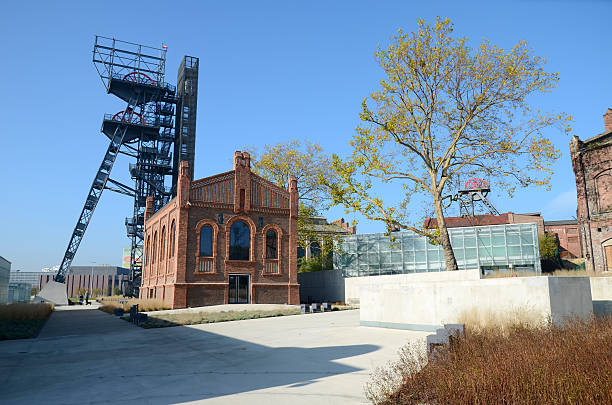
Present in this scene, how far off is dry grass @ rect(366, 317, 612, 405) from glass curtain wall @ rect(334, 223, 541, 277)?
26776 millimetres

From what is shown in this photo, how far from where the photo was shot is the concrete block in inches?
1916

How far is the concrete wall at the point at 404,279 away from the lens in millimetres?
21078

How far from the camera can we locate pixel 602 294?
1727 cm

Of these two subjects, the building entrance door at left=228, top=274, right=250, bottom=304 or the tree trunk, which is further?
the building entrance door at left=228, top=274, right=250, bottom=304

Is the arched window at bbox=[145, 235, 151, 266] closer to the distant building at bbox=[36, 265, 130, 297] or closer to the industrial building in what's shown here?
the industrial building

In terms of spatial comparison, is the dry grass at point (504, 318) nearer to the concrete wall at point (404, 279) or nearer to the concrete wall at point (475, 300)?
the concrete wall at point (475, 300)

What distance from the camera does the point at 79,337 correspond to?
16.3 m

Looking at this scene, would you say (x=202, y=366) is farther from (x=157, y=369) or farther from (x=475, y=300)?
(x=475, y=300)

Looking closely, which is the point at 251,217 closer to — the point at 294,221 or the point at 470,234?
the point at 294,221

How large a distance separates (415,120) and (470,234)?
19.0 metres

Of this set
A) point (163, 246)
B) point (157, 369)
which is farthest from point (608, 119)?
point (157, 369)

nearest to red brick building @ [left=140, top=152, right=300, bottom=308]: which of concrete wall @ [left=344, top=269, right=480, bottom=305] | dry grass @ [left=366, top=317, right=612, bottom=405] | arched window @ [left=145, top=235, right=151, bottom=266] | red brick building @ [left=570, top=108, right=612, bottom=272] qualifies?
concrete wall @ [left=344, top=269, right=480, bottom=305]

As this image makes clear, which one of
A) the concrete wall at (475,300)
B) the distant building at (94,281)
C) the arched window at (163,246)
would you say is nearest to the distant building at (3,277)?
the arched window at (163,246)

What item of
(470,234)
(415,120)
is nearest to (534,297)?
(415,120)
